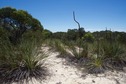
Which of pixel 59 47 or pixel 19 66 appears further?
pixel 59 47

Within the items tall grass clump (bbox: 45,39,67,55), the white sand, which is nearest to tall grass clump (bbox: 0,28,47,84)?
the white sand

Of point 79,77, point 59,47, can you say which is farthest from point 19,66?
point 59,47

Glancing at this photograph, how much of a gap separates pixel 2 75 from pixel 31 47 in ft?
4.10

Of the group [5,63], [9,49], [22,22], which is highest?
[22,22]

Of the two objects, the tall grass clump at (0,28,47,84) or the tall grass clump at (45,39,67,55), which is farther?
the tall grass clump at (45,39,67,55)

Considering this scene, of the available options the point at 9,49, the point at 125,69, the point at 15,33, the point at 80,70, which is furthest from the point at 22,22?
the point at 125,69

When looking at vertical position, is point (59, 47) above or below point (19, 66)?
above

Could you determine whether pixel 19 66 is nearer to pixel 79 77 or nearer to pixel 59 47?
pixel 79 77

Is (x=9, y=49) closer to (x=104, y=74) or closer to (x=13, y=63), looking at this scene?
(x=13, y=63)

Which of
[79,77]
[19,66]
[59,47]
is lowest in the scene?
[79,77]

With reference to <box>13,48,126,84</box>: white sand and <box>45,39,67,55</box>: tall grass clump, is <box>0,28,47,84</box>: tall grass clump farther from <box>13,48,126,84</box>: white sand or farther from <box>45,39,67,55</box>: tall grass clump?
<box>45,39,67,55</box>: tall grass clump

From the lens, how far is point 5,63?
12.5 ft

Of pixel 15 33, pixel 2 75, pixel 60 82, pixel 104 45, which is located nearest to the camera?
pixel 60 82

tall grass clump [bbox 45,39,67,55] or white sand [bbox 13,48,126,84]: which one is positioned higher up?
tall grass clump [bbox 45,39,67,55]
